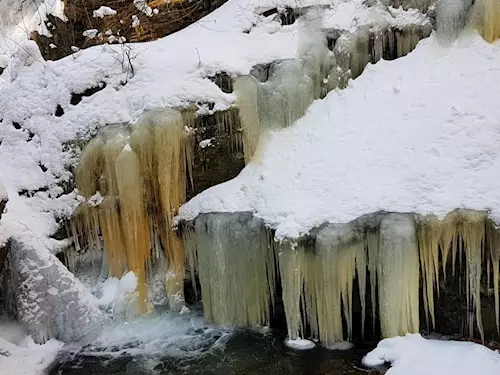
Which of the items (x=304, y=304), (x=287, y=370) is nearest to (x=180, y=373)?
(x=287, y=370)

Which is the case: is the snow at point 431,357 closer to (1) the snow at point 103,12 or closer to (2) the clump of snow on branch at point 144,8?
(2) the clump of snow on branch at point 144,8

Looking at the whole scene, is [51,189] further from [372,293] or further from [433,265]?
[433,265]

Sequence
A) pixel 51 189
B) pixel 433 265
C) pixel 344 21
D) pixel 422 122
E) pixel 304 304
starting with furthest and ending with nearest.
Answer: pixel 344 21 → pixel 51 189 → pixel 422 122 → pixel 304 304 → pixel 433 265

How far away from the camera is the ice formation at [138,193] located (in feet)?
22.1

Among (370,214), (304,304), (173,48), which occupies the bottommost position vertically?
(304,304)

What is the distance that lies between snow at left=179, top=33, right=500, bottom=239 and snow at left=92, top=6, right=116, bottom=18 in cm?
425

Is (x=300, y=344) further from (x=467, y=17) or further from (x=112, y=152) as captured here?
(x=467, y=17)

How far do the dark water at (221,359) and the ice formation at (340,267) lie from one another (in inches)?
9.8

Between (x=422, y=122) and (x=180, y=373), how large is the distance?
4004 mm

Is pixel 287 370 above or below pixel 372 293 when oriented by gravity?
below

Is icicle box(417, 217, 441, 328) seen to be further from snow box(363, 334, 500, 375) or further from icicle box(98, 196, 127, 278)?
icicle box(98, 196, 127, 278)

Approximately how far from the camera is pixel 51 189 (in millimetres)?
7078

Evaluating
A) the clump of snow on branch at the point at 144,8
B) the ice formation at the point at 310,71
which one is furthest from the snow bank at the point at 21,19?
the ice formation at the point at 310,71

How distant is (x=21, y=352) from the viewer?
5.99 metres
